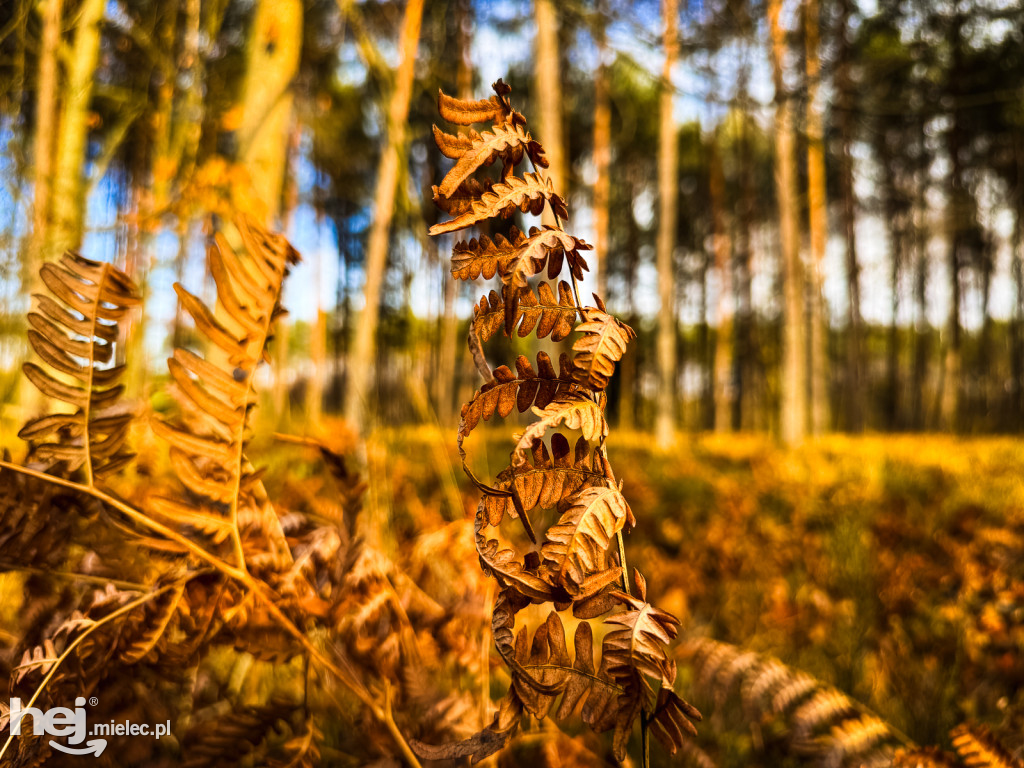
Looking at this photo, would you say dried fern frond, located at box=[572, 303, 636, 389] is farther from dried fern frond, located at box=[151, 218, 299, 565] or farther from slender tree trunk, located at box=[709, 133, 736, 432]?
slender tree trunk, located at box=[709, 133, 736, 432]

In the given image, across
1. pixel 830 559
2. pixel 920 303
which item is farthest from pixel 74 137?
pixel 920 303

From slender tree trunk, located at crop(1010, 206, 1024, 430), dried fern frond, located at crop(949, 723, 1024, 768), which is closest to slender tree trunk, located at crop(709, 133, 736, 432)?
slender tree trunk, located at crop(1010, 206, 1024, 430)

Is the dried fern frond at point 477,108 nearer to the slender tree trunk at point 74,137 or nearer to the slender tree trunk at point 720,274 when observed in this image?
the slender tree trunk at point 74,137

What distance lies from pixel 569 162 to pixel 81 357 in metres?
12.7

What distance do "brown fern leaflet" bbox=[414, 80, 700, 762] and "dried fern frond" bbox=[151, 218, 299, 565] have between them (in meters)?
0.26

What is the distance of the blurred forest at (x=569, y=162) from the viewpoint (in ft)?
6.27

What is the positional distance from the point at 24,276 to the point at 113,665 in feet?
5.75

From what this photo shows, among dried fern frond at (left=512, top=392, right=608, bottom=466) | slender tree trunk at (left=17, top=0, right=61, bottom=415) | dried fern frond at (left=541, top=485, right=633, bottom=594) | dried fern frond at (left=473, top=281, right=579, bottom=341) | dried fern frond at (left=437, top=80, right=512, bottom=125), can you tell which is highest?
slender tree trunk at (left=17, top=0, right=61, bottom=415)

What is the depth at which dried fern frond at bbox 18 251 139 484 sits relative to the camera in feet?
2.08

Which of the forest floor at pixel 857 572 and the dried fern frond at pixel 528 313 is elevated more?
the dried fern frond at pixel 528 313

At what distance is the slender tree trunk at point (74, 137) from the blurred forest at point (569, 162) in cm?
2

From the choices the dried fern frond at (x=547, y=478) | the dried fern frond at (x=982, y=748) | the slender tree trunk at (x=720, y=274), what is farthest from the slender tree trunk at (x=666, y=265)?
the dried fern frond at (x=547, y=478)

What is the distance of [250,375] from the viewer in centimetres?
67

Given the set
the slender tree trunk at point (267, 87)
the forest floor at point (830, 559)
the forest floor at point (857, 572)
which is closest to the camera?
the forest floor at point (830, 559)
